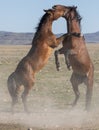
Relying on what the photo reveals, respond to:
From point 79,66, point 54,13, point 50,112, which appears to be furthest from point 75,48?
point 50,112

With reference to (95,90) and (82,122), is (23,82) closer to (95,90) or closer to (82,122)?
(82,122)

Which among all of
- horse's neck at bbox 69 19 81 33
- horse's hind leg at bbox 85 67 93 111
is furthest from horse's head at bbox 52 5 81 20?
horse's hind leg at bbox 85 67 93 111

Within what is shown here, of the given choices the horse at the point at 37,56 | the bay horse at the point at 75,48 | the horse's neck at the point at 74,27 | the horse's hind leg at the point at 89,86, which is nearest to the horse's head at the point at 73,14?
the bay horse at the point at 75,48

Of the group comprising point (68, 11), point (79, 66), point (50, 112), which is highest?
point (68, 11)

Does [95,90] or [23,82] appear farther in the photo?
[95,90]

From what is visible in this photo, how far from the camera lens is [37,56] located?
1344 cm

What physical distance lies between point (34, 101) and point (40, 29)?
3576 mm

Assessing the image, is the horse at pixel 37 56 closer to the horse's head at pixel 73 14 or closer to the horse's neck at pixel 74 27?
the horse's head at pixel 73 14

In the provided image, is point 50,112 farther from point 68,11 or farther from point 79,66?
point 68,11

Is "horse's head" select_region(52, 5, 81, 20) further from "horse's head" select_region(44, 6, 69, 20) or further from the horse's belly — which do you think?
the horse's belly

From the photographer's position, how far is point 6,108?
15109 millimetres

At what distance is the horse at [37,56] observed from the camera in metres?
13.4

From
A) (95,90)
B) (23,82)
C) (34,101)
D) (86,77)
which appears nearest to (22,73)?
(23,82)

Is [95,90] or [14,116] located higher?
[14,116]
